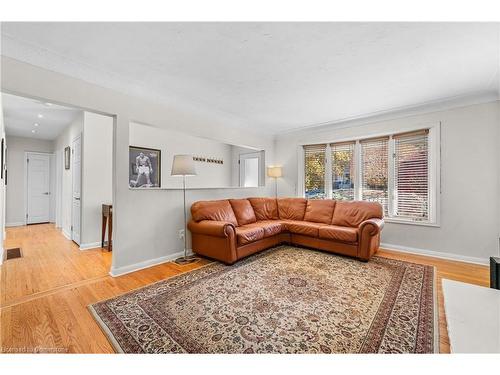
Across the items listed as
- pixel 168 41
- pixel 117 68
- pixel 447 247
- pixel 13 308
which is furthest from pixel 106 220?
pixel 447 247

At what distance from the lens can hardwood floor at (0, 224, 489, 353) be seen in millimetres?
1569

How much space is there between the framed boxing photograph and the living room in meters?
0.04

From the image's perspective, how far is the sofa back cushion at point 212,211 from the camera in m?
3.44

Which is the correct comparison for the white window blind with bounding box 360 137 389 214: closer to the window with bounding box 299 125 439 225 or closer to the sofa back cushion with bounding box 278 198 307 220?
the window with bounding box 299 125 439 225

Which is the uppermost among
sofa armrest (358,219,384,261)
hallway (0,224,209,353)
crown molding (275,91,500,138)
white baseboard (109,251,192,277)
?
crown molding (275,91,500,138)

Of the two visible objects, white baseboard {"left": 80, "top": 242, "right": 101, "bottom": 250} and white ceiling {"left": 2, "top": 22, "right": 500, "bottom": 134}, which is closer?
white ceiling {"left": 2, "top": 22, "right": 500, "bottom": 134}

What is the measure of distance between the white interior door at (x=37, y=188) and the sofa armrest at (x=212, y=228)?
589 centimetres

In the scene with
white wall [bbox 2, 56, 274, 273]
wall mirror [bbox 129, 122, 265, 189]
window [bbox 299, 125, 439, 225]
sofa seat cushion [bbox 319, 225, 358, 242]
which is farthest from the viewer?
wall mirror [bbox 129, 122, 265, 189]

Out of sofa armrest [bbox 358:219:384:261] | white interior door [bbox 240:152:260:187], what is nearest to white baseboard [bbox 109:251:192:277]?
sofa armrest [bbox 358:219:384:261]

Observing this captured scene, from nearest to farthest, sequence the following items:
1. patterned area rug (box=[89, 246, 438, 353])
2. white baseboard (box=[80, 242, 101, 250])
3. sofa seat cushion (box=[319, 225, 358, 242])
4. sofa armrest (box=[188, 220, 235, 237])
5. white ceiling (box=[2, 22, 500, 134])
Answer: patterned area rug (box=[89, 246, 438, 353]) → white ceiling (box=[2, 22, 500, 134]) → sofa armrest (box=[188, 220, 235, 237]) → sofa seat cushion (box=[319, 225, 358, 242]) → white baseboard (box=[80, 242, 101, 250])

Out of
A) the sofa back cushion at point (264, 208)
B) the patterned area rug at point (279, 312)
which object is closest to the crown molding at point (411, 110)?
the sofa back cushion at point (264, 208)

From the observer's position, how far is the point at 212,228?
311 centimetres
